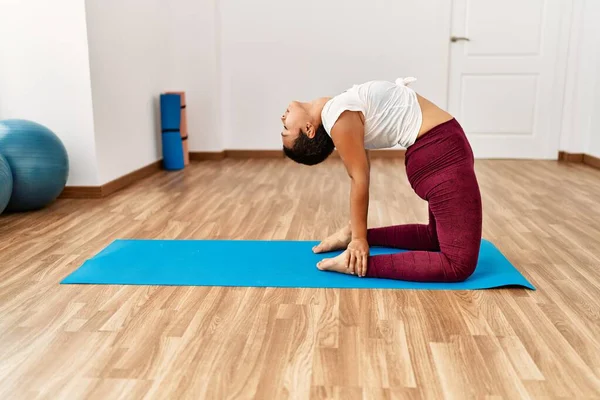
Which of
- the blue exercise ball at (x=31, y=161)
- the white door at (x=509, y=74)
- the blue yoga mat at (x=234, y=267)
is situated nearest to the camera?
the blue yoga mat at (x=234, y=267)

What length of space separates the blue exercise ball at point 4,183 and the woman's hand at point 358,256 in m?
1.89

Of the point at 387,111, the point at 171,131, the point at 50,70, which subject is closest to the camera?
the point at 387,111

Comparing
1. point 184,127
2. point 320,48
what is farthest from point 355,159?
point 320,48

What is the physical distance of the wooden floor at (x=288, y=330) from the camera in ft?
4.82

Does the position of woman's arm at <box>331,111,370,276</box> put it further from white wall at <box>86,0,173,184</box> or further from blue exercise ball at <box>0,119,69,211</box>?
white wall at <box>86,0,173,184</box>

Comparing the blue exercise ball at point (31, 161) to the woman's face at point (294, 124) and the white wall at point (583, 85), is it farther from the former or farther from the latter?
the white wall at point (583, 85)

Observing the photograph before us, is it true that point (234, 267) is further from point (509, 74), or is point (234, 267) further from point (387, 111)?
point (509, 74)

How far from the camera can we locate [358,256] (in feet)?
7.10

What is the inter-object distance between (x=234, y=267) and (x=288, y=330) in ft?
2.03

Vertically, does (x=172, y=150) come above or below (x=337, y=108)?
below

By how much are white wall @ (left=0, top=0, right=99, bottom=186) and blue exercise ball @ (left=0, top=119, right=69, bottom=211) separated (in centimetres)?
26

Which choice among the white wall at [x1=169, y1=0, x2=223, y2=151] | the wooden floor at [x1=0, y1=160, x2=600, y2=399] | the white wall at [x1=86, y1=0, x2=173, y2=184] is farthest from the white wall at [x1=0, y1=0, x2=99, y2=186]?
the white wall at [x1=169, y1=0, x2=223, y2=151]

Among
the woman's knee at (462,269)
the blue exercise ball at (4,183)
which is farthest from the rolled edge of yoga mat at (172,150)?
the woman's knee at (462,269)

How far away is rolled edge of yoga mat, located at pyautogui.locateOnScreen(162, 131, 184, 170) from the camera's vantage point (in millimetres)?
4773
